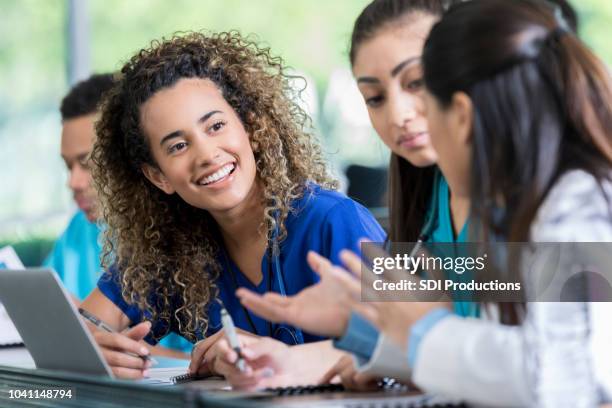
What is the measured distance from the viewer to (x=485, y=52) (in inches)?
48.3

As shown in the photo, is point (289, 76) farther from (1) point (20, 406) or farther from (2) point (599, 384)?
(2) point (599, 384)

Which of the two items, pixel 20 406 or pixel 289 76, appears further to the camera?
pixel 289 76

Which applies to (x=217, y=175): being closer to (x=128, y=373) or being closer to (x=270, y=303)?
(x=128, y=373)

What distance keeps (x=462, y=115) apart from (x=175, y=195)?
106 cm

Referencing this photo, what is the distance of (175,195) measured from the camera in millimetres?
2199

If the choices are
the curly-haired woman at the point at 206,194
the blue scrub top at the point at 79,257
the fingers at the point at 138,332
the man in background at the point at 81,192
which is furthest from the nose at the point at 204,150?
the blue scrub top at the point at 79,257

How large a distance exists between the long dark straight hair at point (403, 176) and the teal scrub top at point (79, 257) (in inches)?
57.2

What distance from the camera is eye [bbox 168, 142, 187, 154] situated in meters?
1.99

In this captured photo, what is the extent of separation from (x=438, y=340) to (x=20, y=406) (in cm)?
75

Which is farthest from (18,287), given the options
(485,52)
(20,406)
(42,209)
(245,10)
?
(245,10)

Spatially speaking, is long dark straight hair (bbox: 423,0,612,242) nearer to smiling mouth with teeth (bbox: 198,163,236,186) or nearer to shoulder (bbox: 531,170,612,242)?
shoulder (bbox: 531,170,612,242)

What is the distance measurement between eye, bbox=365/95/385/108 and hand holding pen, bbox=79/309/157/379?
0.54m

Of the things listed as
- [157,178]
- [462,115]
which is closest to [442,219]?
[462,115]

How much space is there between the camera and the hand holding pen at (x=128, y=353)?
1784mm
